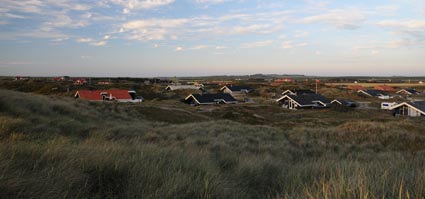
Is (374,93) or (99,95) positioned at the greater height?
(99,95)

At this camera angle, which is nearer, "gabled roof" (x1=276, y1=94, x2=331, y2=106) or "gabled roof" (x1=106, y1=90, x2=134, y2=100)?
"gabled roof" (x1=276, y1=94, x2=331, y2=106)

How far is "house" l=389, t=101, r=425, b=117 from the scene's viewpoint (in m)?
56.9

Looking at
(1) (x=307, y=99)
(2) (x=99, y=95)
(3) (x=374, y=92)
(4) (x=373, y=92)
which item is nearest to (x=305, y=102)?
(1) (x=307, y=99)

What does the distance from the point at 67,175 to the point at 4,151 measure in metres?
1.17

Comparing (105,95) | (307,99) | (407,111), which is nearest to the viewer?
(407,111)

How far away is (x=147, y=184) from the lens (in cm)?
423

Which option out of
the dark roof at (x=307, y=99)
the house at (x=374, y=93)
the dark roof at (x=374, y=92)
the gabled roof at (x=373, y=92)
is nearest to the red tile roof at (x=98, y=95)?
the dark roof at (x=307, y=99)

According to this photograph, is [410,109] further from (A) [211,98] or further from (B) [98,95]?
(B) [98,95]

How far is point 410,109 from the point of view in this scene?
58.5 m

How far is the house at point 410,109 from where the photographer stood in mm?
56897

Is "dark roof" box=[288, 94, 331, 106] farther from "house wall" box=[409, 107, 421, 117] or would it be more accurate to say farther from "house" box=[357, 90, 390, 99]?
"house" box=[357, 90, 390, 99]

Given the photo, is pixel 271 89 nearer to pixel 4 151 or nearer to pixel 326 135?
pixel 326 135

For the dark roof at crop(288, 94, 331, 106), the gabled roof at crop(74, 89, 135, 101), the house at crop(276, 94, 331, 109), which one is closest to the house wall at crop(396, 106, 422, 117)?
the house at crop(276, 94, 331, 109)

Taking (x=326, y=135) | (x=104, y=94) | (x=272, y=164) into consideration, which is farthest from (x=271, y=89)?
(x=272, y=164)
